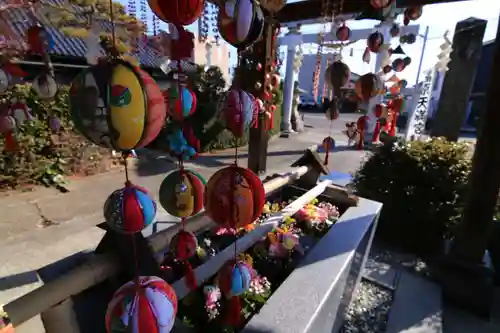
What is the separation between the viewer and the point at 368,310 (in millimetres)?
3133

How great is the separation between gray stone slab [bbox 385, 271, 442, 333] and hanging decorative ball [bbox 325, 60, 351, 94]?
2.42 meters

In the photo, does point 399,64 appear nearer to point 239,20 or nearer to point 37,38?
point 239,20

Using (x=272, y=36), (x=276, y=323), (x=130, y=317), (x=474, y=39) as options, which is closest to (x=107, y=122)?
(x=130, y=317)

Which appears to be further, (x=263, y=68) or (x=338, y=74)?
(x=263, y=68)

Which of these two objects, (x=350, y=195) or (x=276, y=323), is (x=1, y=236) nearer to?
(x=276, y=323)

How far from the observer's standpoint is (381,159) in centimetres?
466

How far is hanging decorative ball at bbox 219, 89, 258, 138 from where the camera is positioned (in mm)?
1511

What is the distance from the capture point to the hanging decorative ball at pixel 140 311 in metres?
1.03

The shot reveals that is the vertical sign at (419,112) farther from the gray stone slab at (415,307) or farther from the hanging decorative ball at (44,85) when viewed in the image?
the hanging decorative ball at (44,85)

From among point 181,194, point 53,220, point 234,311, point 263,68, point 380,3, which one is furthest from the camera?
point 53,220

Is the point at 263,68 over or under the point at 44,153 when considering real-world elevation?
over

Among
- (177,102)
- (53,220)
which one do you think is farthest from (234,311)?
(53,220)

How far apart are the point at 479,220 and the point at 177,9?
3.43 meters

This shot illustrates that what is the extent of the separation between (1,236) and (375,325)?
16.7 feet
